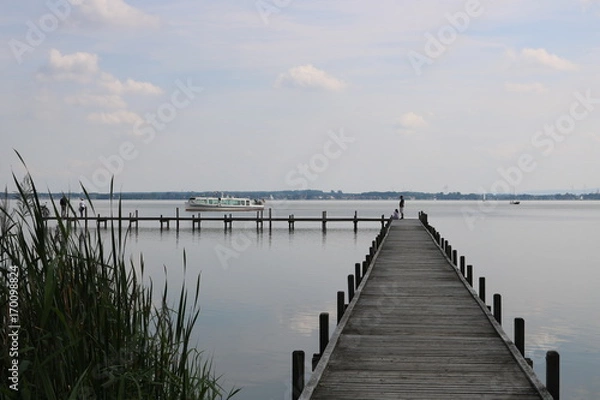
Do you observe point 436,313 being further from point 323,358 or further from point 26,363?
point 26,363

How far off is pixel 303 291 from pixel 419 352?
16.8 meters

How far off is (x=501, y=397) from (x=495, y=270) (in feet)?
86.4

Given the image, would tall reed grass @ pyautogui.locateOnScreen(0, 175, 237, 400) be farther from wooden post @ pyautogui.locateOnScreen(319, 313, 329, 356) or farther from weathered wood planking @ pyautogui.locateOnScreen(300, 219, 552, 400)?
wooden post @ pyautogui.locateOnScreen(319, 313, 329, 356)

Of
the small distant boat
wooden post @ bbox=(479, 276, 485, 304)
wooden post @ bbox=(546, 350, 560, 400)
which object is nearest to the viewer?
wooden post @ bbox=(546, 350, 560, 400)

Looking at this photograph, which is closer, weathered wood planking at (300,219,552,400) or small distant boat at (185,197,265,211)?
weathered wood planking at (300,219,552,400)

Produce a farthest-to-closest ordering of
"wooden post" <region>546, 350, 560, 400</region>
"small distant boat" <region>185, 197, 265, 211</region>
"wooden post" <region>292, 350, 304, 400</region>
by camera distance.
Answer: "small distant boat" <region>185, 197, 265, 211</region> → "wooden post" <region>292, 350, 304, 400</region> → "wooden post" <region>546, 350, 560, 400</region>

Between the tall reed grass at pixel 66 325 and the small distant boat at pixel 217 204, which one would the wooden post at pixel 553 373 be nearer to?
the tall reed grass at pixel 66 325

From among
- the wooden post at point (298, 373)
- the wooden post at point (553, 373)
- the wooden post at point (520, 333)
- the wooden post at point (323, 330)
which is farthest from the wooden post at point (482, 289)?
the wooden post at point (298, 373)

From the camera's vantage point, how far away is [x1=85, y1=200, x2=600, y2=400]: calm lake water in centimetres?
1407

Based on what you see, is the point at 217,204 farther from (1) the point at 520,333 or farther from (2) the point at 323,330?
(1) the point at 520,333

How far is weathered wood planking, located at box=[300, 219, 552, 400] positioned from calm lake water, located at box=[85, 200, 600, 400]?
2.16 m

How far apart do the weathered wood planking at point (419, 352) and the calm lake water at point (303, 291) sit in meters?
2.16

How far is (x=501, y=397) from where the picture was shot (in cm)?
655

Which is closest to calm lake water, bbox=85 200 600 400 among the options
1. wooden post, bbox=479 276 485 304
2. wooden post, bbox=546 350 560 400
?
wooden post, bbox=479 276 485 304
